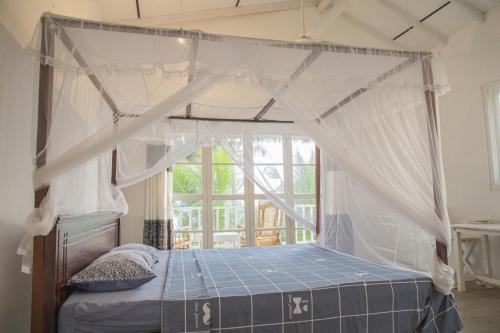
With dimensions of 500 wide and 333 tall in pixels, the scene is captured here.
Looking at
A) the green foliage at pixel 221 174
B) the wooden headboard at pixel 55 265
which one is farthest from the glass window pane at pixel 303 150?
the wooden headboard at pixel 55 265

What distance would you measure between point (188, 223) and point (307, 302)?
311 cm

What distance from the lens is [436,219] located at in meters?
2.18

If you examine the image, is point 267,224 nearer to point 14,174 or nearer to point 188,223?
point 188,223

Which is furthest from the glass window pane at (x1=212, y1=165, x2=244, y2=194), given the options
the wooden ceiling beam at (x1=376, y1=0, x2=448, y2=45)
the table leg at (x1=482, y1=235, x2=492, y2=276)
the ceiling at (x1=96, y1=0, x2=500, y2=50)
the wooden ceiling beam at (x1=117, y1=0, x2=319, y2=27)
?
the table leg at (x1=482, y1=235, x2=492, y2=276)

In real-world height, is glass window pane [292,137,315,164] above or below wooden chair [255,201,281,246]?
above

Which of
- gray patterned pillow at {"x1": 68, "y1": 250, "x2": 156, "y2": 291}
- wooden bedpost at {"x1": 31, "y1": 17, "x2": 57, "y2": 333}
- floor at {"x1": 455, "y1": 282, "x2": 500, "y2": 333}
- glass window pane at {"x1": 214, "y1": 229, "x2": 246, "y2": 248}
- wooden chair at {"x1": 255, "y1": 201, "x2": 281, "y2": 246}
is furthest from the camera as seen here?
wooden chair at {"x1": 255, "y1": 201, "x2": 281, "y2": 246}

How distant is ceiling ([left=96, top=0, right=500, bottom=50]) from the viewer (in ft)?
12.3

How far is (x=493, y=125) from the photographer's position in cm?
376

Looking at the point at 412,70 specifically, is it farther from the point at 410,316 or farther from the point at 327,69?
the point at 410,316

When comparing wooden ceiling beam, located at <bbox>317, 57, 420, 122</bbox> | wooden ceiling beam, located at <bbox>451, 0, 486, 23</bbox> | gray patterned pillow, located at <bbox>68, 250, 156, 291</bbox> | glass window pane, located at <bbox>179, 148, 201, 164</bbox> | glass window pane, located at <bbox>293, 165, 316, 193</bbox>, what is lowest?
gray patterned pillow, located at <bbox>68, 250, 156, 291</bbox>

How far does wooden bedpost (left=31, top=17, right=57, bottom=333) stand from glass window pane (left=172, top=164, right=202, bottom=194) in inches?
116

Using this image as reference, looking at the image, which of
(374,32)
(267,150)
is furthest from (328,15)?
(267,150)

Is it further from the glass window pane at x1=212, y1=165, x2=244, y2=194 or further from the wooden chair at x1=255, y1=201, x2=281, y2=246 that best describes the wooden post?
the glass window pane at x1=212, y1=165, x2=244, y2=194

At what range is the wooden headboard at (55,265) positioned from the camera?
1.69 meters
